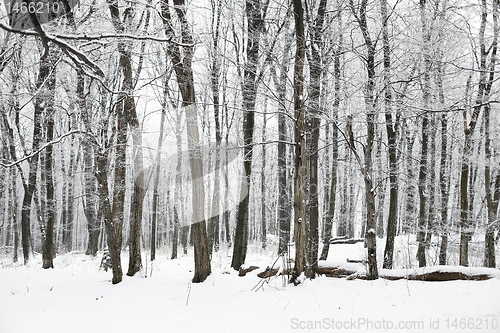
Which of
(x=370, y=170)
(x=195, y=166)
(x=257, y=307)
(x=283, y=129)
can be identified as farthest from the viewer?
(x=283, y=129)

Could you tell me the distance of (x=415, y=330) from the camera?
4.03 metres

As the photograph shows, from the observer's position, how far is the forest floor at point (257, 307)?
4.40m

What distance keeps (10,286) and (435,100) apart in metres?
11.2

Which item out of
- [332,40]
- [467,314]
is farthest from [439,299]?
[332,40]

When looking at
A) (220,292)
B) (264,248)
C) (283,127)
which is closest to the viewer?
(220,292)

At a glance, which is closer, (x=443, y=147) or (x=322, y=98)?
(x=322, y=98)

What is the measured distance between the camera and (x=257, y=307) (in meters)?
5.55

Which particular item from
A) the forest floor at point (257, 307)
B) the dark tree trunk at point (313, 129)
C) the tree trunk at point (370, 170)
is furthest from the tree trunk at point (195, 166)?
the tree trunk at point (370, 170)

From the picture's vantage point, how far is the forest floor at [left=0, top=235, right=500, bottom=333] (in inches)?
173

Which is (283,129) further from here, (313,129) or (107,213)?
(107,213)

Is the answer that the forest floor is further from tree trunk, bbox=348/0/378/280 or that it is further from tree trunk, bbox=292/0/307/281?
tree trunk, bbox=292/0/307/281

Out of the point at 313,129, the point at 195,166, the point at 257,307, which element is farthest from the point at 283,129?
the point at 257,307

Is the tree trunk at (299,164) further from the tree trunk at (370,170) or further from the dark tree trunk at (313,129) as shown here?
the tree trunk at (370,170)

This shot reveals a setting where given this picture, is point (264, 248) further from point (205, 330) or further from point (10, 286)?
point (205, 330)
